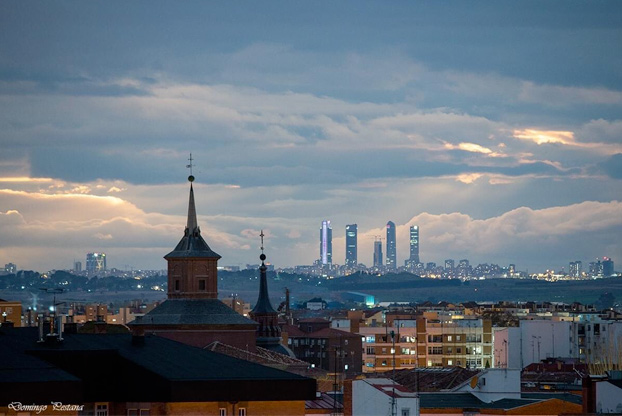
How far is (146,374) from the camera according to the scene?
143 feet

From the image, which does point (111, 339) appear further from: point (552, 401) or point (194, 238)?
point (194, 238)

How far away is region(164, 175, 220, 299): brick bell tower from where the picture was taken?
9681 cm

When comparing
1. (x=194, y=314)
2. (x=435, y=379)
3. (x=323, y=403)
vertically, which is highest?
(x=194, y=314)

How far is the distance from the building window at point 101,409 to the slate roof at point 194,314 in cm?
4734

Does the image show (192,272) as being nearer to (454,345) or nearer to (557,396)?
(557,396)

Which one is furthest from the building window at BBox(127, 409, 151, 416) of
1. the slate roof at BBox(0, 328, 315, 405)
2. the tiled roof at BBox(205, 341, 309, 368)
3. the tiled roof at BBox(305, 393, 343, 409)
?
the tiled roof at BBox(205, 341, 309, 368)

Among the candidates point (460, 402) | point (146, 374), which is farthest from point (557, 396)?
point (146, 374)

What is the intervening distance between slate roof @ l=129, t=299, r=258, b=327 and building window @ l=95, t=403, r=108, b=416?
47.3 metres

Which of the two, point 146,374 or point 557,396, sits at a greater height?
point 146,374

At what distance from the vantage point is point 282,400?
44094mm

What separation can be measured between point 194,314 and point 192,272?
447 centimetres

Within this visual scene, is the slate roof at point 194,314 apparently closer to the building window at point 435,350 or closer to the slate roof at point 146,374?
the slate roof at point 146,374

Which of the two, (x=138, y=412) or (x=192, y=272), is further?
(x=192, y=272)

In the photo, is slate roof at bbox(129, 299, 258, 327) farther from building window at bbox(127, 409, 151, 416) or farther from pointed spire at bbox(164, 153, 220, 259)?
building window at bbox(127, 409, 151, 416)
